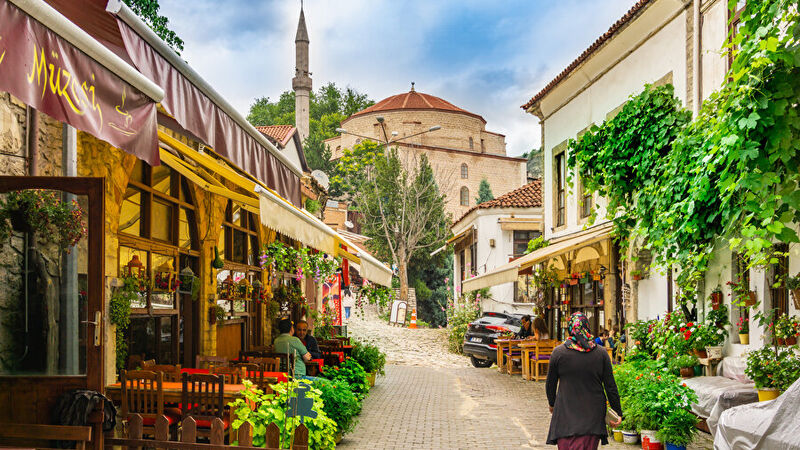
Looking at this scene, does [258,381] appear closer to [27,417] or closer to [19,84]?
[27,417]

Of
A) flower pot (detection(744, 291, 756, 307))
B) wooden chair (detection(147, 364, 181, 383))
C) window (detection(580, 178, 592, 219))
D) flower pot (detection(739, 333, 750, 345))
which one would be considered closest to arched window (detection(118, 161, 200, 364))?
wooden chair (detection(147, 364, 181, 383))

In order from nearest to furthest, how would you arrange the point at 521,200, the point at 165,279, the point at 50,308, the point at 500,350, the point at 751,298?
the point at 50,308 < the point at 165,279 < the point at 751,298 < the point at 500,350 < the point at 521,200

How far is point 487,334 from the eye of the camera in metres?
21.5

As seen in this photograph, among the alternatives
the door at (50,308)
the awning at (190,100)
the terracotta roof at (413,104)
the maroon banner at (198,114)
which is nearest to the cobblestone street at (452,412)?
the maroon banner at (198,114)

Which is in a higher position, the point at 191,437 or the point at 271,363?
the point at 191,437

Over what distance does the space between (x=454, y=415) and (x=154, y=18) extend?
9891mm

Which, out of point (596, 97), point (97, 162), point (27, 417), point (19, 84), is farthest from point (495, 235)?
point (19, 84)

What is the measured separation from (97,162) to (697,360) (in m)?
8.36

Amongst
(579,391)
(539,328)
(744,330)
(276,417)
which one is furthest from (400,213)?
(579,391)

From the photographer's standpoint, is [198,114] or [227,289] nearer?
[198,114]

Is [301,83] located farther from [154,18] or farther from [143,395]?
[143,395]

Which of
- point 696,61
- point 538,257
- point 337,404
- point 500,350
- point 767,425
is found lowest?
point 500,350

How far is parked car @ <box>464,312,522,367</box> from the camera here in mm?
21234

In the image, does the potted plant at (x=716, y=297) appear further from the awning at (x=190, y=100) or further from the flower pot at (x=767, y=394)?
the awning at (x=190, y=100)
